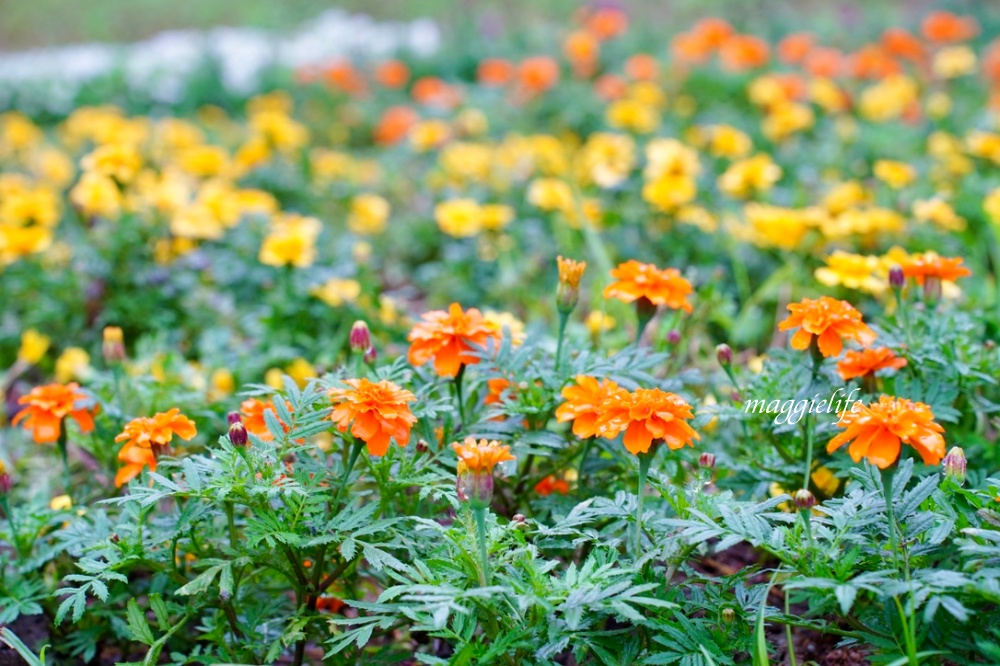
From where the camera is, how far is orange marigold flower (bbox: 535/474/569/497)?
1.68 metres

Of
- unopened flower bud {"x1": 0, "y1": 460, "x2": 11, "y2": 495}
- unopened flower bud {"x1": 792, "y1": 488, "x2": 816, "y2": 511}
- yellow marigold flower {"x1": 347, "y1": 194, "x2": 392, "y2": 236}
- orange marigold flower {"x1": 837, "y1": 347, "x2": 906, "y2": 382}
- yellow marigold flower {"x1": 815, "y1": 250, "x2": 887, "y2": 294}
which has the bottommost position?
yellow marigold flower {"x1": 347, "y1": 194, "x2": 392, "y2": 236}

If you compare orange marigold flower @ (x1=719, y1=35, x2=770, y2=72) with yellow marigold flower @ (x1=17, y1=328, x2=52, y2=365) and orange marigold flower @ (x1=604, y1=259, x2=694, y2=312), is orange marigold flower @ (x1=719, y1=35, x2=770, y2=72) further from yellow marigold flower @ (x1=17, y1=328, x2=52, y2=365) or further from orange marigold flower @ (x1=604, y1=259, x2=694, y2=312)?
yellow marigold flower @ (x1=17, y1=328, x2=52, y2=365)

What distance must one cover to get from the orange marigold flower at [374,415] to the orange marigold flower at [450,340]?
18 centimetres

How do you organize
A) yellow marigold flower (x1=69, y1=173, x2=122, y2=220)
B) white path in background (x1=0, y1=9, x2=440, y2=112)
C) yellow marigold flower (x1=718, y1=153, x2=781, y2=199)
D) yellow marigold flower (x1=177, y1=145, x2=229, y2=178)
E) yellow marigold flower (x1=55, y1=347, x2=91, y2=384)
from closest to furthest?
1. yellow marigold flower (x1=55, y1=347, x2=91, y2=384)
2. yellow marigold flower (x1=69, y1=173, x2=122, y2=220)
3. yellow marigold flower (x1=718, y1=153, x2=781, y2=199)
4. yellow marigold flower (x1=177, y1=145, x2=229, y2=178)
5. white path in background (x1=0, y1=9, x2=440, y2=112)

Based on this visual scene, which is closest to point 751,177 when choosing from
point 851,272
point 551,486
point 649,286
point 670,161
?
point 670,161

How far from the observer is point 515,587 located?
3.95ft

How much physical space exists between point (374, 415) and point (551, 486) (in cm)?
53

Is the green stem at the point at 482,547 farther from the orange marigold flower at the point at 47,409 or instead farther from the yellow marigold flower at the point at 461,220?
the yellow marigold flower at the point at 461,220

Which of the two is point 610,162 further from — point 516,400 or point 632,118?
point 516,400

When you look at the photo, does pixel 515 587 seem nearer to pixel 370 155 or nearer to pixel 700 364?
pixel 700 364

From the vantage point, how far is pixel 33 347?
100 inches

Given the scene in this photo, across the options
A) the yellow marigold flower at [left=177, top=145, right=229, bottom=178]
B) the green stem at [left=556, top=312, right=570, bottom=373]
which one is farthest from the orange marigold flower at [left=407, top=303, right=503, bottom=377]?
the yellow marigold flower at [left=177, top=145, right=229, bottom=178]

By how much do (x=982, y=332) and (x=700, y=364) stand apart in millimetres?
657

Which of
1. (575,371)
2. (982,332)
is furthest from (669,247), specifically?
(575,371)
